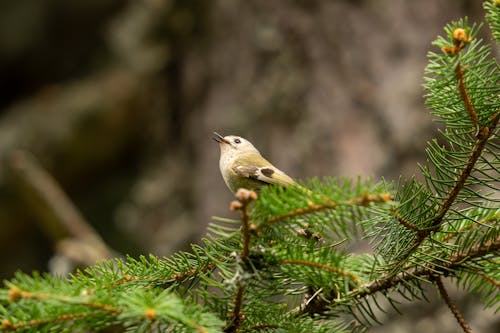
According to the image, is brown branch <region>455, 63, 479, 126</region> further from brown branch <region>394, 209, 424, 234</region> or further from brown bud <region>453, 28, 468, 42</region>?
brown branch <region>394, 209, 424, 234</region>

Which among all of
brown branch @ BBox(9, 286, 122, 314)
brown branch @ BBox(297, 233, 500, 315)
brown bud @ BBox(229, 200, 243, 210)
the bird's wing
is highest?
the bird's wing

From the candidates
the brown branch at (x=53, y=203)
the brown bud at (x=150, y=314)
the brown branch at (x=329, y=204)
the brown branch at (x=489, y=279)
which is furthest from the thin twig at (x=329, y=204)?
the brown branch at (x=53, y=203)

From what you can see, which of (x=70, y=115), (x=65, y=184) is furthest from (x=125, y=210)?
(x=70, y=115)

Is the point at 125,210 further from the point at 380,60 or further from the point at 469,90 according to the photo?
the point at 469,90

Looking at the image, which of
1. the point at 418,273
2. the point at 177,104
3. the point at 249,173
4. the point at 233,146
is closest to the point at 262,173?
the point at 249,173

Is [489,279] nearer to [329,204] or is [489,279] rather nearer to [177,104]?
[329,204]

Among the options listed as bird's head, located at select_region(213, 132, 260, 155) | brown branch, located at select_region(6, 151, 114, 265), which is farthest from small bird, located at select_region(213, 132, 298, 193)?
brown branch, located at select_region(6, 151, 114, 265)
